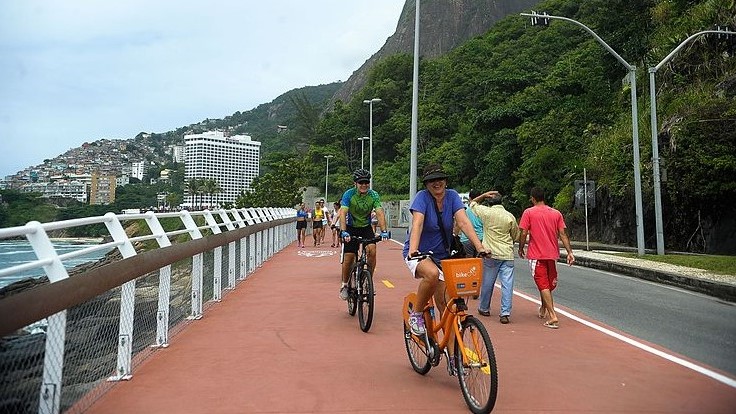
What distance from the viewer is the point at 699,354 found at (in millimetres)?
6602

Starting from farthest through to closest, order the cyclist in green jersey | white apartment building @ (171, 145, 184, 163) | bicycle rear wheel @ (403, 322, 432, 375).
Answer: white apartment building @ (171, 145, 184, 163) < the cyclist in green jersey < bicycle rear wheel @ (403, 322, 432, 375)

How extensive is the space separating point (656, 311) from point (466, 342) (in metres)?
6.43

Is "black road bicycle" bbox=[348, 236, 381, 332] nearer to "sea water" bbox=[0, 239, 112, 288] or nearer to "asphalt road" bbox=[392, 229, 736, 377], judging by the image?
"asphalt road" bbox=[392, 229, 736, 377]

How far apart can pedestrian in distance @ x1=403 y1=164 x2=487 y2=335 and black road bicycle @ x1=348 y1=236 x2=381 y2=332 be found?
1.86m

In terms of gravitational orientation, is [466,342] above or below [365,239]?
below

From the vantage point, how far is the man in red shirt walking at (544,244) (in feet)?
26.9

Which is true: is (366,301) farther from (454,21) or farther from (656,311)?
(454,21)

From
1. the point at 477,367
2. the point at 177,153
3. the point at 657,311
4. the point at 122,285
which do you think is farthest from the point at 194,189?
the point at 477,367

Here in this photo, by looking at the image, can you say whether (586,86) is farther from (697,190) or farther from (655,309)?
(655,309)

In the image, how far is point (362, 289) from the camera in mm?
7703

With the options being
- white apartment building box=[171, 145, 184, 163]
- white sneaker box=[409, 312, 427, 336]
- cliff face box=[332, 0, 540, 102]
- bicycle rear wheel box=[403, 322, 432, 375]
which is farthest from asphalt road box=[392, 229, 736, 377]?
Answer: white apartment building box=[171, 145, 184, 163]

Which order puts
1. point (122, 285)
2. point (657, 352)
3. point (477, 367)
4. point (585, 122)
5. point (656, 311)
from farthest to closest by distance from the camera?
point (585, 122)
point (656, 311)
point (657, 352)
point (122, 285)
point (477, 367)

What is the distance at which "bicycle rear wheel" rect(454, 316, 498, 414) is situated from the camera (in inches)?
164

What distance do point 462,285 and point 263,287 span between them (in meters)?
7.65
